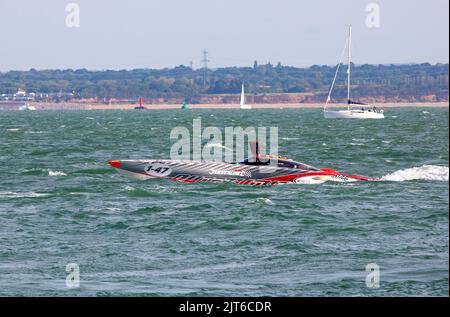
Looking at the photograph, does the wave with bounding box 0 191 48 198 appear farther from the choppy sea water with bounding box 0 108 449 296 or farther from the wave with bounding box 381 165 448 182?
the wave with bounding box 381 165 448 182

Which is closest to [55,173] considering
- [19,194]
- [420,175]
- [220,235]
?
[19,194]

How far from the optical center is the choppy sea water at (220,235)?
18016 mm

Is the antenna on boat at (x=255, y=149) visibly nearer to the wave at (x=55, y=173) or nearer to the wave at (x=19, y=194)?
the wave at (x=19, y=194)

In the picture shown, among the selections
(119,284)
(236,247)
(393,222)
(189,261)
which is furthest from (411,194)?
(119,284)

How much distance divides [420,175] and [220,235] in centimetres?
1747

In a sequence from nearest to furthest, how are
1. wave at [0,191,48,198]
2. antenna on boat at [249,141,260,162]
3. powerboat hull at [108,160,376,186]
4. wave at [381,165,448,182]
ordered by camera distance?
wave at [0,191,48,198] → powerboat hull at [108,160,376,186] → antenna on boat at [249,141,260,162] → wave at [381,165,448,182]

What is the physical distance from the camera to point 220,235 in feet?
78.6

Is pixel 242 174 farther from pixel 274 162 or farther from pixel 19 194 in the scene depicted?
pixel 19 194

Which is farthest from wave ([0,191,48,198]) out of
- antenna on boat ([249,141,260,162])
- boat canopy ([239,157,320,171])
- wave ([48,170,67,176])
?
antenna on boat ([249,141,260,162])

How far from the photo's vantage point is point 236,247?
875 inches

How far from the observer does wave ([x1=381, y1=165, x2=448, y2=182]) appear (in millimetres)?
38156

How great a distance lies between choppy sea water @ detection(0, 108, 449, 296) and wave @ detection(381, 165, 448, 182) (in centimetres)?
4

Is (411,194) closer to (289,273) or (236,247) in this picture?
(236,247)

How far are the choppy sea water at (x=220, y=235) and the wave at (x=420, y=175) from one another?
0.14 ft
